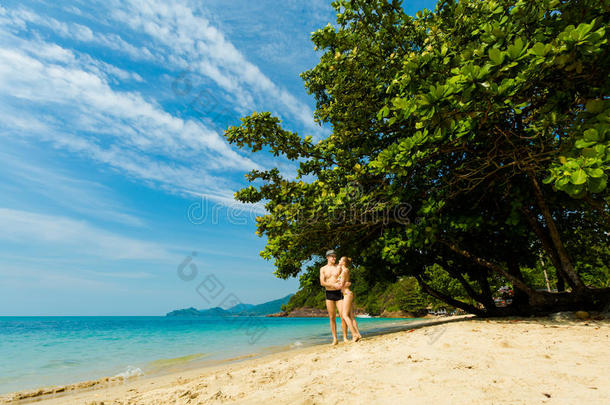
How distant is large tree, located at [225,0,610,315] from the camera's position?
172 inches

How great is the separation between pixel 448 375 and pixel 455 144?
191 inches

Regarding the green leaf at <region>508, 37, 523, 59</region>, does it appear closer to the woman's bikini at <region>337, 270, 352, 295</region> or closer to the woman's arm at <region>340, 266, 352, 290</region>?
the woman's arm at <region>340, 266, 352, 290</region>

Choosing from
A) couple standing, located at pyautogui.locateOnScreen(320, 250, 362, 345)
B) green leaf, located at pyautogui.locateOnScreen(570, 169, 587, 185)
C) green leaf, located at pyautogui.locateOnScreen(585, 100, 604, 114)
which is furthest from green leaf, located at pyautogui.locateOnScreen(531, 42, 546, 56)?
couple standing, located at pyautogui.locateOnScreen(320, 250, 362, 345)

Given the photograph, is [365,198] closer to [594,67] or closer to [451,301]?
[594,67]

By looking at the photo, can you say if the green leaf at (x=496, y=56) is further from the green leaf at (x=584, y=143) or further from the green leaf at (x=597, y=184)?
the green leaf at (x=597, y=184)

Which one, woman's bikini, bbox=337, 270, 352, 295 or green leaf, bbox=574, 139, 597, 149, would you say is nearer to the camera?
green leaf, bbox=574, 139, 597, 149

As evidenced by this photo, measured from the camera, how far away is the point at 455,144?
6480 mm

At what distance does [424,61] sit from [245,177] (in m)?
6.15

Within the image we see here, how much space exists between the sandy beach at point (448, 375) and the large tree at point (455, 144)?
2.24m

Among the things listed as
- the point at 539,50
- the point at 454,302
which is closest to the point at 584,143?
the point at 539,50

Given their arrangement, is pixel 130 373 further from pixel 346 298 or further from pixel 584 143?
pixel 584 143

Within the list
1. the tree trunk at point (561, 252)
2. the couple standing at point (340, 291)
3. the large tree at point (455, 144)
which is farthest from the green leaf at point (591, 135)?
the couple standing at point (340, 291)

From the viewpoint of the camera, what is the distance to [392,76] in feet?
25.1

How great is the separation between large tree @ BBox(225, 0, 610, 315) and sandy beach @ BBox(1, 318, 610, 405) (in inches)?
88.3
